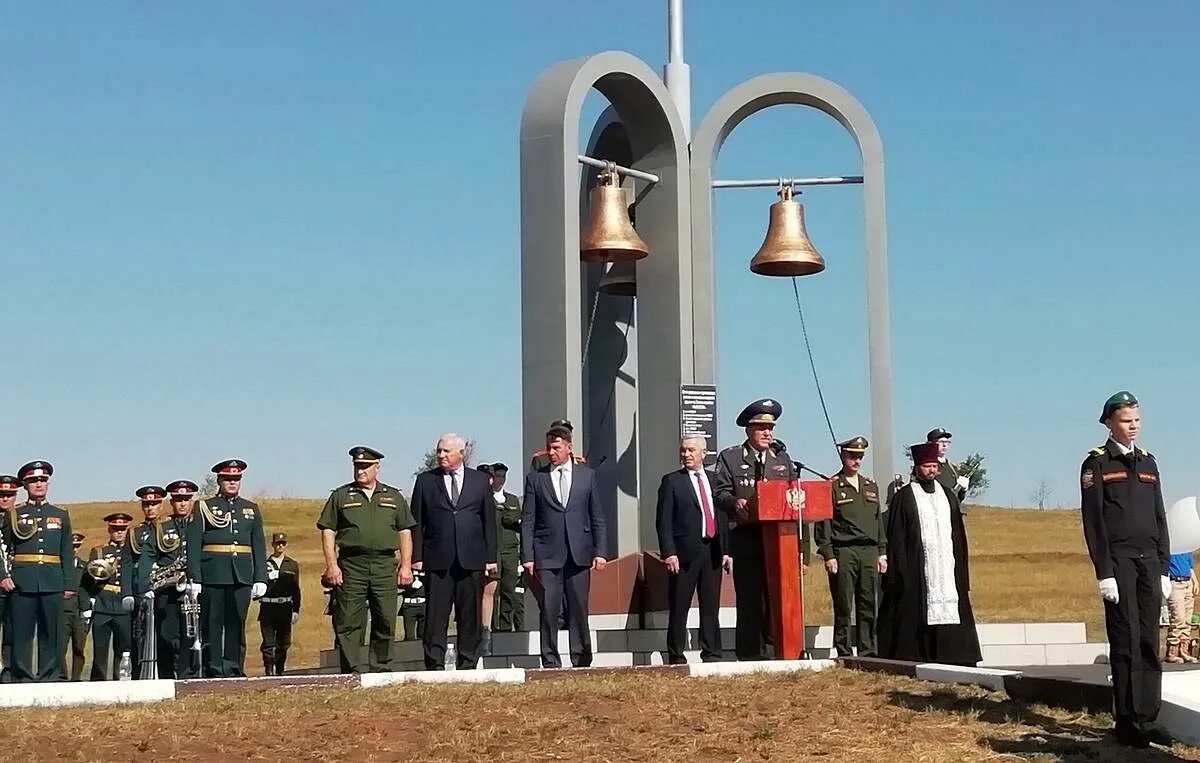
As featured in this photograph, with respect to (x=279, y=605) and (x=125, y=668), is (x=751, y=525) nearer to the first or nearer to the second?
(x=279, y=605)

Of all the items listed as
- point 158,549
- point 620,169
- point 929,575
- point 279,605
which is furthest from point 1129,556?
point 279,605

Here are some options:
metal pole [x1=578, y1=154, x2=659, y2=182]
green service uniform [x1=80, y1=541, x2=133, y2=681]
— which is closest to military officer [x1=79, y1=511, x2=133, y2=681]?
green service uniform [x1=80, y1=541, x2=133, y2=681]

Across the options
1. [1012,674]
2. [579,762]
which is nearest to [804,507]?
[1012,674]

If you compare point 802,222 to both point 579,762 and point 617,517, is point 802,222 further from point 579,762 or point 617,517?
point 579,762

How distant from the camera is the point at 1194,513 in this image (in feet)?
46.4

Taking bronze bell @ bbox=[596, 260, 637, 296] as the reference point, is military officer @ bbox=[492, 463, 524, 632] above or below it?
below

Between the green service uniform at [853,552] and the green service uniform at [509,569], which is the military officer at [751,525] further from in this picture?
the green service uniform at [509,569]

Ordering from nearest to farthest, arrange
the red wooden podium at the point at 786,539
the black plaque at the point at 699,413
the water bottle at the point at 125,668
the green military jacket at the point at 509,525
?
the red wooden podium at the point at 786,539
the black plaque at the point at 699,413
the green military jacket at the point at 509,525
the water bottle at the point at 125,668

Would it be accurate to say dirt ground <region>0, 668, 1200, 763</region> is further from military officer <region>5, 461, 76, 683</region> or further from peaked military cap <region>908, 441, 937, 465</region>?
military officer <region>5, 461, 76, 683</region>

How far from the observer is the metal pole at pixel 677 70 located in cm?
1491

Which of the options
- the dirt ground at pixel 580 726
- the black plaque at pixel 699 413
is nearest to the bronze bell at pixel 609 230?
the black plaque at pixel 699 413

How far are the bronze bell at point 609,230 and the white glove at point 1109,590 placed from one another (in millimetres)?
6625

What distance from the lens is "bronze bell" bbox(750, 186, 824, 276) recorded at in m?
14.5

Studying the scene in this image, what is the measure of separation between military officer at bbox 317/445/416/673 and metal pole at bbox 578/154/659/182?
3.70 m
